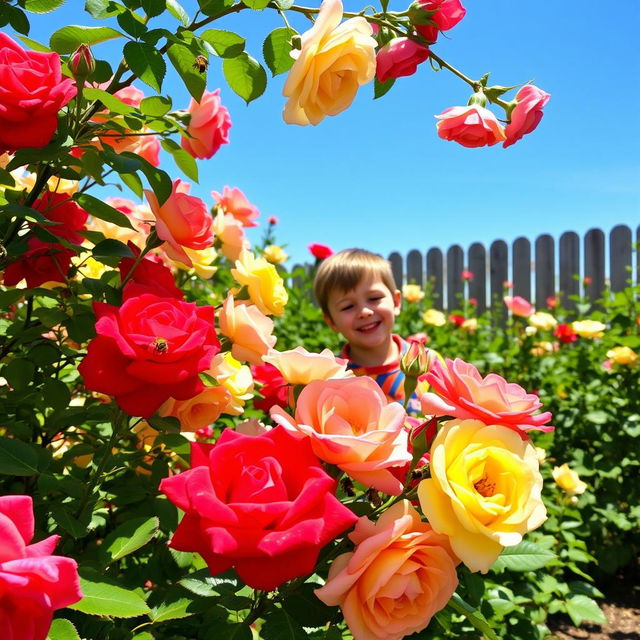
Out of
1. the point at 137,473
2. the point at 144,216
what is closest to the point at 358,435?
the point at 137,473

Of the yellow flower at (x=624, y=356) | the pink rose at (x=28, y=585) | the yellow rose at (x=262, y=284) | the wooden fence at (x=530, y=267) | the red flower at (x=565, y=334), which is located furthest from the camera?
the wooden fence at (x=530, y=267)

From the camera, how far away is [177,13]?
2.77 ft

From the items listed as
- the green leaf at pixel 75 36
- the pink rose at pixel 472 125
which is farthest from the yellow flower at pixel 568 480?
the green leaf at pixel 75 36

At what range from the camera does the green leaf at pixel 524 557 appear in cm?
121

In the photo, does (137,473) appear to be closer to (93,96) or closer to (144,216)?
(144,216)

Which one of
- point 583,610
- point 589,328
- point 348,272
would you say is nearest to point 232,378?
point 583,610

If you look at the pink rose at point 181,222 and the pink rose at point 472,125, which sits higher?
the pink rose at point 472,125

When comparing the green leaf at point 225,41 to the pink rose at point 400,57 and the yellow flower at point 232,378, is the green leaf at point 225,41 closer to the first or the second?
the pink rose at point 400,57

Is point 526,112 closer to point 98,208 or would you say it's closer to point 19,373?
point 98,208

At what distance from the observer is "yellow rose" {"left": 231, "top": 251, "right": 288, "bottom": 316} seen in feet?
3.46

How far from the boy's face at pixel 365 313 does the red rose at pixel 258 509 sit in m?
2.05

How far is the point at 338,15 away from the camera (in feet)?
2.40

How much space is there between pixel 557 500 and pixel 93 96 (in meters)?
2.20

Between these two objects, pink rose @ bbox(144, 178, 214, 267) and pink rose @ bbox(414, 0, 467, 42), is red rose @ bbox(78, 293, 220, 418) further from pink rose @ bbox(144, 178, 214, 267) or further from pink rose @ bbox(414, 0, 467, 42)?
pink rose @ bbox(414, 0, 467, 42)
